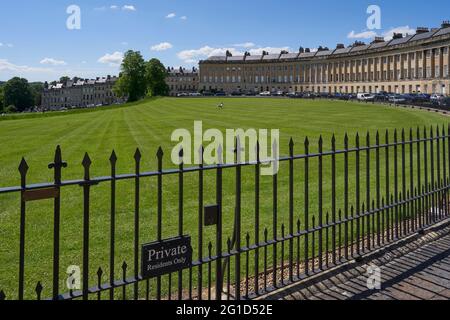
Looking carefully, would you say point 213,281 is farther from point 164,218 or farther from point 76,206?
point 76,206

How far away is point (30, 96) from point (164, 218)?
567ft

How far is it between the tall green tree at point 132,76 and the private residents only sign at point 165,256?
375 feet

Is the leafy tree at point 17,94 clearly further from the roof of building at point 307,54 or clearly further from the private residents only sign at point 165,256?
the private residents only sign at point 165,256

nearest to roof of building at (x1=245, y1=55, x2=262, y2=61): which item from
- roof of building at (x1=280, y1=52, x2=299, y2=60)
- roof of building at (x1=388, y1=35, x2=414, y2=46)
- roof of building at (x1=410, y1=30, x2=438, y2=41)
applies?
roof of building at (x1=280, y1=52, x2=299, y2=60)

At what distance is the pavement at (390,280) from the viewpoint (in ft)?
20.8

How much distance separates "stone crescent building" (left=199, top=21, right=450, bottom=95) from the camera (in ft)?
337

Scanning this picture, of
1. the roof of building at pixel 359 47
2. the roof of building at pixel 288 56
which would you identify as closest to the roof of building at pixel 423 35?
the roof of building at pixel 359 47

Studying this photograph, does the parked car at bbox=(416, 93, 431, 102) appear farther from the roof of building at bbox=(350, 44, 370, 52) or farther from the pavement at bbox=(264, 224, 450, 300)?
the roof of building at bbox=(350, 44, 370, 52)

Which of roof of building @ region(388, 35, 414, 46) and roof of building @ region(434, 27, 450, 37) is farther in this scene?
roof of building @ region(388, 35, 414, 46)

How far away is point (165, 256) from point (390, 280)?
3.59m

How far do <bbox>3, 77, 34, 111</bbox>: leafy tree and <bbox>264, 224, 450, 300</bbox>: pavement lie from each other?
548 feet

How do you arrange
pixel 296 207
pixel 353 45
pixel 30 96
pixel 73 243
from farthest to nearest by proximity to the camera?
pixel 30 96, pixel 353 45, pixel 296 207, pixel 73 243
